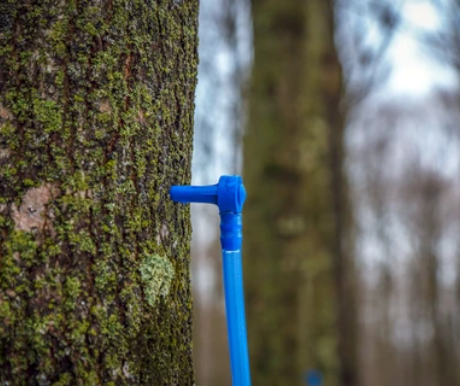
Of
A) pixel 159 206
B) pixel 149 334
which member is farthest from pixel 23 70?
pixel 149 334

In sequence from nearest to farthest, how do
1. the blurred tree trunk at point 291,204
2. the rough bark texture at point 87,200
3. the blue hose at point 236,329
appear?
the rough bark texture at point 87,200 → the blue hose at point 236,329 → the blurred tree trunk at point 291,204

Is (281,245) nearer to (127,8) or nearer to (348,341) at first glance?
(348,341)

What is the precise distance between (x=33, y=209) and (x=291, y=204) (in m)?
3.76

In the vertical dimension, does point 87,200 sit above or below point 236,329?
above

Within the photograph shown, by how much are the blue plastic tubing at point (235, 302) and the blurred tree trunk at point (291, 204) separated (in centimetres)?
352

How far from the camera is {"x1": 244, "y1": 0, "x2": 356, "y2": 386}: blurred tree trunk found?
14.8 feet

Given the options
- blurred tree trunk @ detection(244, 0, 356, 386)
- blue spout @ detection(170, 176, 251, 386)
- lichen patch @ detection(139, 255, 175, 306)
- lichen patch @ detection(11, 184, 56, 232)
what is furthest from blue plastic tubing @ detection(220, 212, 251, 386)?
blurred tree trunk @ detection(244, 0, 356, 386)

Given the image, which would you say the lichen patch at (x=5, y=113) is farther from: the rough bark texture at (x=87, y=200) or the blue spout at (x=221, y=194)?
the blue spout at (x=221, y=194)

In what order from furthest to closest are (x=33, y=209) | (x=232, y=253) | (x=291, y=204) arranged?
(x=291, y=204) < (x=232, y=253) < (x=33, y=209)

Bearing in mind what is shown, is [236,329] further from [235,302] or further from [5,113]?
[5,113]

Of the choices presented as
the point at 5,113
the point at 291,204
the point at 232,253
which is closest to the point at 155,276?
the point at 232,253

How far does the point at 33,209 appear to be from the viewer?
36.7 inches

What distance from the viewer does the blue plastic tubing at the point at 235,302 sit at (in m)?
1.02

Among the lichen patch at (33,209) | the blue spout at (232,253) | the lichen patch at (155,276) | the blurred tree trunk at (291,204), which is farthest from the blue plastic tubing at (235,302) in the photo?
the blurred tree trunk at (291,204)
